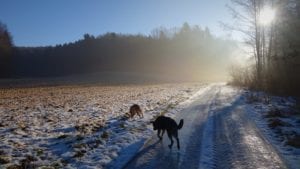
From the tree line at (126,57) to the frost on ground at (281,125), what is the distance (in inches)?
3170

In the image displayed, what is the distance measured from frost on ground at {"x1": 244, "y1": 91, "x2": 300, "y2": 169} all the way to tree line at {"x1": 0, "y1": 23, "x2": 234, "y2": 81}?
8052 centimetres

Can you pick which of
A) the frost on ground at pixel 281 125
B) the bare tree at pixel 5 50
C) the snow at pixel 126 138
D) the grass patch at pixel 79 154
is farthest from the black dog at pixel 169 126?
Result: the bare tree at pixel 5 50

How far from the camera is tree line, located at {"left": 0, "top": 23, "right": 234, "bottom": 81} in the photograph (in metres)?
107

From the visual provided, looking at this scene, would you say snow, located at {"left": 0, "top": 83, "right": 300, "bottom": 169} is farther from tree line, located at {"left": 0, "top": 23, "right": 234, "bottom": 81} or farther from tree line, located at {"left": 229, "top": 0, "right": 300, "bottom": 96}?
tree line, located at {"left": 0, "top": 23, "right": 234, "bottom": 81}

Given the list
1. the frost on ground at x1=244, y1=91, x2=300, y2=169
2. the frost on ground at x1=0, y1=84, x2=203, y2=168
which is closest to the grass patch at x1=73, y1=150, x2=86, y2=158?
the frost on ground at x1=0, y1=84, x2=203, y2=168

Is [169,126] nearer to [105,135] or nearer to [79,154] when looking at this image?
[105,135]

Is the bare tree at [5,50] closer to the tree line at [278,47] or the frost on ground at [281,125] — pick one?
the tree line at [278,47]

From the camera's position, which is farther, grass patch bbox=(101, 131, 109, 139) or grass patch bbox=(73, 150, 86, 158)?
grass patch bbox=(101, 131, 109, 139)

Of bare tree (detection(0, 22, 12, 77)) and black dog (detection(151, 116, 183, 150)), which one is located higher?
bare tree (detection(0, 22, 12, 77))

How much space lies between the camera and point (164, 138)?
12.4 meters

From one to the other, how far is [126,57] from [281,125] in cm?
9599

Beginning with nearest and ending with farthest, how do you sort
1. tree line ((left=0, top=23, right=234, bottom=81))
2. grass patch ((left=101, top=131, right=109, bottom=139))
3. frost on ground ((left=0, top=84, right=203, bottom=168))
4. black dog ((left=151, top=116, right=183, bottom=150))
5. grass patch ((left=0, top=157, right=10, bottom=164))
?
grass patch ((left=0, top=157, right=10, bottom=164)), frost on ground ((left=0, top=84, right=203, bottom=168)), black dog ((left=151, top=116, right=183, bottom=150)), grass patch ((left=101, top=131, right=109, bottom=139)), tree line ((left=0, top=23, right=234, bottom=81))

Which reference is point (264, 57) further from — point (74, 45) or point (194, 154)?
point (74, 45)

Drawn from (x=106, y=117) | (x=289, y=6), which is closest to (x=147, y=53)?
(x=289, y=6)
